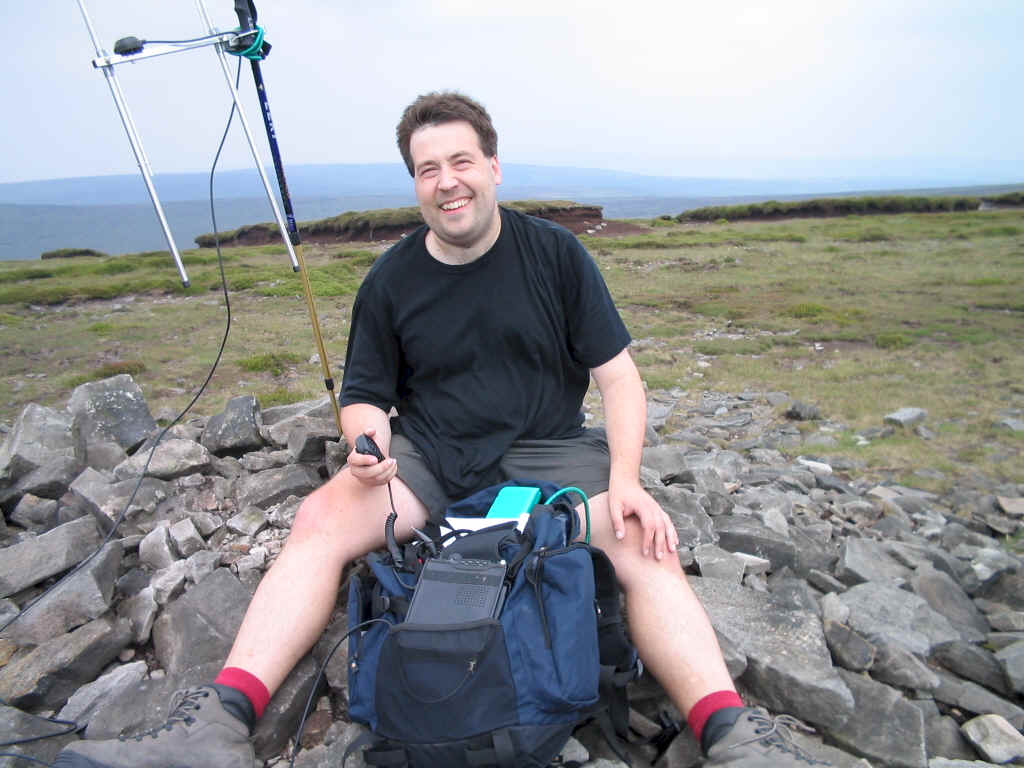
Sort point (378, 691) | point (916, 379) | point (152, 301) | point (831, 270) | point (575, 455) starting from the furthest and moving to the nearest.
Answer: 1. point (831, 270)
2. point (152, 301)
3. point (916, 379)
4. point (575, 455)
5. point (378, 691)

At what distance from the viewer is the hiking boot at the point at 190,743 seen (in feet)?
7.49

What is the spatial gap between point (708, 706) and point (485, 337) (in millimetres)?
1973

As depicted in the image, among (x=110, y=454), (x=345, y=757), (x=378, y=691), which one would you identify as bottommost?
(x=110, y=454)

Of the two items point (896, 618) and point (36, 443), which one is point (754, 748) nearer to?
point (896, 618)

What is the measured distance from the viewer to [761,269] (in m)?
23.0

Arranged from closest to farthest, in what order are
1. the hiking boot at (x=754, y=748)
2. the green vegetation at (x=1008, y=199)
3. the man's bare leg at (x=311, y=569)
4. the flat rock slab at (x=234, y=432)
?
1. the hiking boot at (x=754, y=748)
2. the man's bare leg at (x=311, y=569)
3. the flat rock slab at (x=234, y=432)
4. the green vegetation at (x=1008, y=199)

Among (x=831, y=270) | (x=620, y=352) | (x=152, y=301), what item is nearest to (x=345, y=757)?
(x=620, y=352)

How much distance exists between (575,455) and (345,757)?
1696 mm

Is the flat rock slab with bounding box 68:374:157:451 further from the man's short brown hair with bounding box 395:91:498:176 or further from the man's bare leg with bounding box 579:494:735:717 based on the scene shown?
the man's bare leg with bounding box 579:494:735:717

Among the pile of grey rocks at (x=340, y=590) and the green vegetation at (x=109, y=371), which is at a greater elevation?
the pile of grey rocks at (x=340, y=590)

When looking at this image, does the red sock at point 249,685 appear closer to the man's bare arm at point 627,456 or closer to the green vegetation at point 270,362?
the man's bare arm at point 627,456

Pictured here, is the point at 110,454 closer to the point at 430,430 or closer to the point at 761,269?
the point at 430,430

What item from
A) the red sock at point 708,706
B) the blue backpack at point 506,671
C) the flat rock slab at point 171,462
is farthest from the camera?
the flat rock slab at point 171,462

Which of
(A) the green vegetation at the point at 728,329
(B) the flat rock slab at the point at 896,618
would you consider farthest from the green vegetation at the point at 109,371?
(B) the flat rock slab at the point at 896,618
